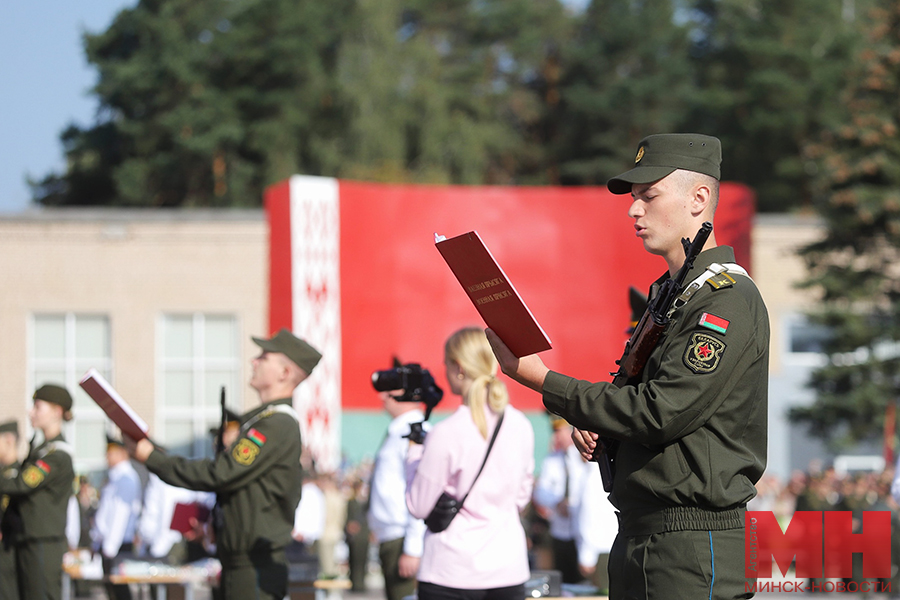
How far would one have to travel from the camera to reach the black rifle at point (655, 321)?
355 centimetres

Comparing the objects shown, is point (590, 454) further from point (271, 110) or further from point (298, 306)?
point (271, 110)

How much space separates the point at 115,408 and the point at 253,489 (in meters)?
0.84

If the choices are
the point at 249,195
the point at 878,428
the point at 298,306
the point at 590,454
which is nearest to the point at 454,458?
the point at 590,454

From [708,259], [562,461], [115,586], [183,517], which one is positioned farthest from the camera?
[562,461]

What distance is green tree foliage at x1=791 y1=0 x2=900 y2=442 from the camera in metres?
18.9

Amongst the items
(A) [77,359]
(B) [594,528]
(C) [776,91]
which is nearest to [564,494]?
(B) [594,528]

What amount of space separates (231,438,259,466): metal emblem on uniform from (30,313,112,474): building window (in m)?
22.5

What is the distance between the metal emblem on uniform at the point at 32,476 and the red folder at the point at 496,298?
16.5ft

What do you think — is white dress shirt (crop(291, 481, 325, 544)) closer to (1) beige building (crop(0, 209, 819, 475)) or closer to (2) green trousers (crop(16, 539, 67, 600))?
(2) green trousers (crop(16, 539, 67, 600))

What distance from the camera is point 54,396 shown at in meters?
Answer: 8.14

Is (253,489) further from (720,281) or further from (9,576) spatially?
(720,281)

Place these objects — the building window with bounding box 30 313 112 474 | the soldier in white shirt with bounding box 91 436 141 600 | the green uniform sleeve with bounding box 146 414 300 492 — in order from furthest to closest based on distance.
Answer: the building window with bounding box 30 313 112 474
the soldier in white shirt with bounding box 91 436 141 600
the green uniform sleeve with bounding box 146 414 300 492

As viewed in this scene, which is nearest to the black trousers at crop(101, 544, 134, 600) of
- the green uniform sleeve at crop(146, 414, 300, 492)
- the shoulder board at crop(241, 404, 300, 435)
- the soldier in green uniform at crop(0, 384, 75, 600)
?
the soldier in green uniform at crop(0, 384, 75, 600)

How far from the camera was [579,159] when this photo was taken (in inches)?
1855
